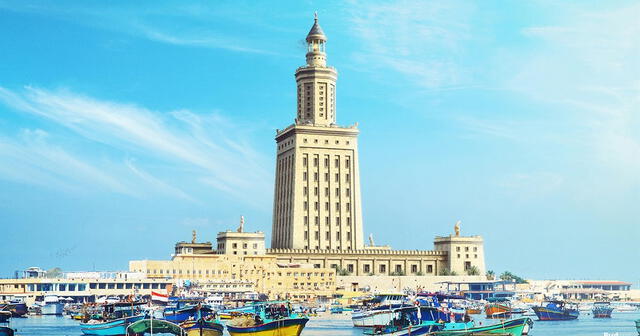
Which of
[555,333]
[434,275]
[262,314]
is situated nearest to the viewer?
[262,314]

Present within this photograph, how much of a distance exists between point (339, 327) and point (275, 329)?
3365 centimetres

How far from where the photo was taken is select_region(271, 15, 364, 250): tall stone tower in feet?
628

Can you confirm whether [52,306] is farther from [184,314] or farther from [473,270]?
[473,270]

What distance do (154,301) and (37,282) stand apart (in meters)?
29.9

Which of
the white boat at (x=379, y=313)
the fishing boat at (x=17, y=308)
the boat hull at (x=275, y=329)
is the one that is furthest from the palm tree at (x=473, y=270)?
the boat hull at (x=275, y=329)

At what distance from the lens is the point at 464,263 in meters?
194

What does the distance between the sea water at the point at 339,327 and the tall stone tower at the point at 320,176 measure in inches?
1691

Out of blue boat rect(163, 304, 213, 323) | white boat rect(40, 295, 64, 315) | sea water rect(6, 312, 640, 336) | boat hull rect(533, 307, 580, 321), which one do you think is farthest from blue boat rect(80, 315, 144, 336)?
boat hull rect(533, 307, 580, 321)

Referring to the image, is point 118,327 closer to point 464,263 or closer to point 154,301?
point 154,301

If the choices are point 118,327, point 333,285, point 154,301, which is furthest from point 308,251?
point 118,327

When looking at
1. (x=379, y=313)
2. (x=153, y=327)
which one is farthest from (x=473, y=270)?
(x=153, y=327)

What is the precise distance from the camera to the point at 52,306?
518 feet

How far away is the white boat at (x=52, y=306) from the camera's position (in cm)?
15312

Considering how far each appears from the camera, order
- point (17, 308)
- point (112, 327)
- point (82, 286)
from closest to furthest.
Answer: point (112, 327) → point (17, 308) → point (82, 286)
